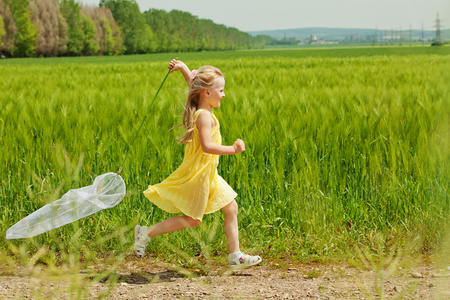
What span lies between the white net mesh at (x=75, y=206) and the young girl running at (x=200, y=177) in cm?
19

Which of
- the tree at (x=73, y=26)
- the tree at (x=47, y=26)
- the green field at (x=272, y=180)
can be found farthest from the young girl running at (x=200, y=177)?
the tree at (x=73, y=26)

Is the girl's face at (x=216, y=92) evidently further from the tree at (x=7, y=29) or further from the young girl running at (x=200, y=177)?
the tree at (x=7, y=29)

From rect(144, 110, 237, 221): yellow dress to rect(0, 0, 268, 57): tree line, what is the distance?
172 feet

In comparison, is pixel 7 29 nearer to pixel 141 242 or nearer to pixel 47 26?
pixel 47 26

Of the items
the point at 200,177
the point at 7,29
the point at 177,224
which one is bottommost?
the point at 177,224

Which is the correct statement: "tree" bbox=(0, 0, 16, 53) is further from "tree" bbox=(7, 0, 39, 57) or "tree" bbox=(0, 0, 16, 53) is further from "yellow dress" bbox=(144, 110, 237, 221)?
"yellow dress" bbox=(144, 110, 237, 221)

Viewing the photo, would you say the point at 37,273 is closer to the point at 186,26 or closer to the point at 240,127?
the point at 240,127

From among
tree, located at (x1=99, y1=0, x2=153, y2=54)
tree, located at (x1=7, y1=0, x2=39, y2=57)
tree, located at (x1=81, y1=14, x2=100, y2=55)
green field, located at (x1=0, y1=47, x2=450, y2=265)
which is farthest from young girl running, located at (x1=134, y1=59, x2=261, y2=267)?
tree, located at (x1=99, y1=0, x2=153, y2=54)

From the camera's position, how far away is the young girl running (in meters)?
2.30

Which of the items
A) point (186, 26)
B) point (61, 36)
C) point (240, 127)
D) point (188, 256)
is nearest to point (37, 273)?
point (188, 256)

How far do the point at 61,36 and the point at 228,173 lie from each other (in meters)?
66.4

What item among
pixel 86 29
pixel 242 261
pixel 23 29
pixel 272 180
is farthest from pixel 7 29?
pixel 242 261

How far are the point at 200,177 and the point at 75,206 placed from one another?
2.03 feet

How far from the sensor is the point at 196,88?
7.61ft
